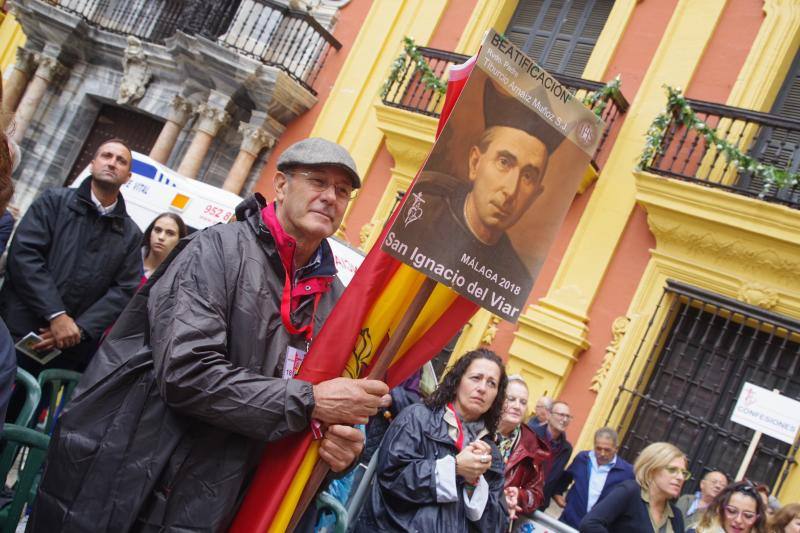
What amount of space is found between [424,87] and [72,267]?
7.75 metres

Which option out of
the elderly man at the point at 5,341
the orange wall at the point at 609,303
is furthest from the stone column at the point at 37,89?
the elderly man at the point at 5,341

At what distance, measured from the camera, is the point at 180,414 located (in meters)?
1.99

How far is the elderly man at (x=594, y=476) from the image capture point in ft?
18.6

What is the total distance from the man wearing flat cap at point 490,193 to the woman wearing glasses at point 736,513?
126 inches

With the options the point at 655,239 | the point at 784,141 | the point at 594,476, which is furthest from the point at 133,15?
the point at 594,476

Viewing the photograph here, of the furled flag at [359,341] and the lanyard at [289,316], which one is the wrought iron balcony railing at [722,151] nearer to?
the furled flag at [359,341]

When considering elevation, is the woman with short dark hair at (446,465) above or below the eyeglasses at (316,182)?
below

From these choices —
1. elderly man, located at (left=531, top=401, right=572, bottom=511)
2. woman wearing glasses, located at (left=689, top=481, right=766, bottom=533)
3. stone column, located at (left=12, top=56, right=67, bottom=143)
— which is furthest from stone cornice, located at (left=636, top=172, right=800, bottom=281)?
stone column, located at (left=12, top=56, right=67, bottom=143)

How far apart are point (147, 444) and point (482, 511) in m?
1.99

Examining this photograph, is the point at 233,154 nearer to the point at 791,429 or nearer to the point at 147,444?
the point at 791,429

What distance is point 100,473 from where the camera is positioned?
76.8 inches

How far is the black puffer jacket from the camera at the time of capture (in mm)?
3736

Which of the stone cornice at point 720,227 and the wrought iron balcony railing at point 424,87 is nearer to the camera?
the stone cornice at point 720,227

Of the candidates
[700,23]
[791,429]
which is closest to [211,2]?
[700,23]
